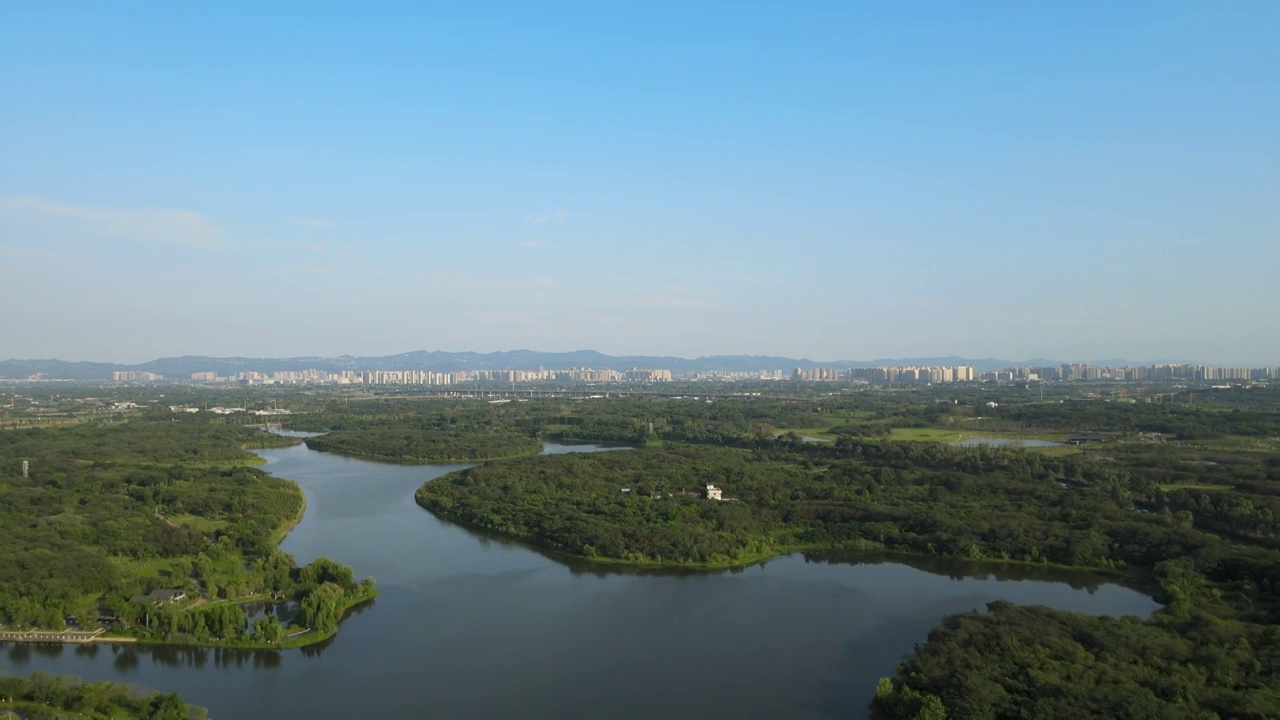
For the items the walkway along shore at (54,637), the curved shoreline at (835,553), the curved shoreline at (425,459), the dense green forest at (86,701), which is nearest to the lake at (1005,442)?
the curved shoreline at (835,553)

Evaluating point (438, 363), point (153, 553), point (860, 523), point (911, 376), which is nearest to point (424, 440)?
point (153, 553)

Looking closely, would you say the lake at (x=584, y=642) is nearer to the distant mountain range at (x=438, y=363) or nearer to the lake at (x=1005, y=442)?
the lake at (x=1005, y=442)

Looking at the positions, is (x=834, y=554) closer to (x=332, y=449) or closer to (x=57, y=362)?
Result: (x=332, y=449)

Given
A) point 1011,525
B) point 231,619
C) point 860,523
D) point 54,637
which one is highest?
point 1011,525

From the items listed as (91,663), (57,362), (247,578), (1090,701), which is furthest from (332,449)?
(57,362)

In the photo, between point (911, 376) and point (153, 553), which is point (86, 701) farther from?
point (911, 376)

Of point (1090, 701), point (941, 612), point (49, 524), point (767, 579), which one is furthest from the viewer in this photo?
point (49, 524)
